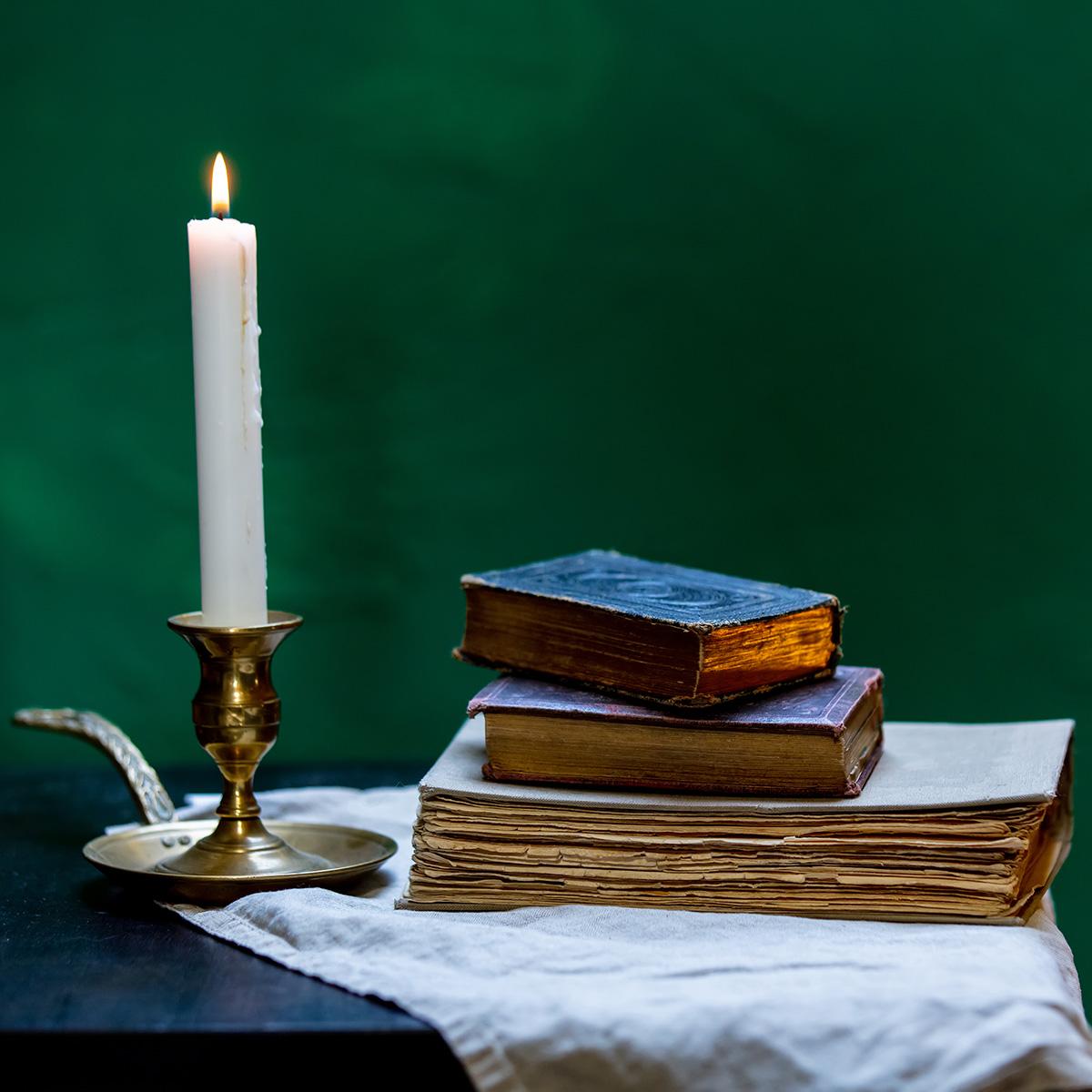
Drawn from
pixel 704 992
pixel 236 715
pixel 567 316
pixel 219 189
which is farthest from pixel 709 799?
pixel 567 316

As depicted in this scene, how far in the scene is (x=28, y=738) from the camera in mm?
1373

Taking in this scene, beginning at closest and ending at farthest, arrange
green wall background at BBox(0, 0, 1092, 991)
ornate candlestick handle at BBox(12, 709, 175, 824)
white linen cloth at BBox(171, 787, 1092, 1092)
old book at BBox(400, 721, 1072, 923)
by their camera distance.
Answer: white linen cloth at BBox(171, 787, 1092, 1092) < old book at BBox(400, 721, 1072, 923) < ornate candlestick handle at BBox(12, 709, 175, 824) < green wall background at BBox(0, 0, 1092, 991)

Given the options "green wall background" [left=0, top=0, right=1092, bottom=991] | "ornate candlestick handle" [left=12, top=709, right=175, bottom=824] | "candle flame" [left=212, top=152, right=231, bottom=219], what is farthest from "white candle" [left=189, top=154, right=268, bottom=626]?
"green wall background" [left=0, top=0, right=1092, bottom=991]

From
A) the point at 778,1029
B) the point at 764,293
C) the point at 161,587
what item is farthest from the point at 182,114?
the point at 778,1029

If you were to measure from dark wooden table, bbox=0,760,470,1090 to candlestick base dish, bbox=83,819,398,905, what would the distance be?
0.8 inches

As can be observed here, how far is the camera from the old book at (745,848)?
74 centimetres

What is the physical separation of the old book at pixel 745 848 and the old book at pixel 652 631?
0.07 metres

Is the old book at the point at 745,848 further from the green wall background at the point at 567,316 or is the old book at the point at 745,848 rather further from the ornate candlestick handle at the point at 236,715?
the green wall background at the point at 567,316

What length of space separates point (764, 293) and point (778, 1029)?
0.84 meters

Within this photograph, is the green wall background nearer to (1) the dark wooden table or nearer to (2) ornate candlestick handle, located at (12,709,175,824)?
(2) ornate candlestick handle, located at (12,709,175,824)

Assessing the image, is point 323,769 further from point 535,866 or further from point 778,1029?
point 778,1029

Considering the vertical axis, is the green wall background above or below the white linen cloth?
above

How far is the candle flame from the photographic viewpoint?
0.81 meters

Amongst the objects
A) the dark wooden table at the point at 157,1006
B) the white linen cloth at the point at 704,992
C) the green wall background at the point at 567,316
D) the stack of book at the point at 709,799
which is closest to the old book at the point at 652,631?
the stack of book at the point at 709,799
